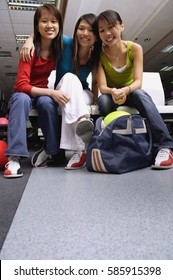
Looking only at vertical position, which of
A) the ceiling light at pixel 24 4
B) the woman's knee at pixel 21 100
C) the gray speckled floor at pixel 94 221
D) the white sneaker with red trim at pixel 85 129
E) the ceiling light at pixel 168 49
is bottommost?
the gray speckled floor at pixel 94 221

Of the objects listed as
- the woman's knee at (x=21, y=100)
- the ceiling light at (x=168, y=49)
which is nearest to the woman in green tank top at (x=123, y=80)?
the woman's knee at (x=21, y=100)

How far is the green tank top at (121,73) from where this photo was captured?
63.3 inches

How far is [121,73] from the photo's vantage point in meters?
1.65

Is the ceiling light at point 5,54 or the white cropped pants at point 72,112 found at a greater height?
the ceiling light at point 5,54

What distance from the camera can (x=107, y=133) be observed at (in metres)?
1.28

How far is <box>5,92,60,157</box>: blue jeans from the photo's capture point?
4.17 ft

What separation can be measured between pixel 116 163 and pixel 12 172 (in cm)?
54

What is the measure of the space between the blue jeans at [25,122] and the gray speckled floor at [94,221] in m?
0.31

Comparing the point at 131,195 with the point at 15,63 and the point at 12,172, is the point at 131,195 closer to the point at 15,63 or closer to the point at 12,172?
the point at 12,172

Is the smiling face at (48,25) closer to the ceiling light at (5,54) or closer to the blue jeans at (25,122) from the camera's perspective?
the blue jeans at (25,122)

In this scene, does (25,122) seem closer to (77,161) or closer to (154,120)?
(77,161)

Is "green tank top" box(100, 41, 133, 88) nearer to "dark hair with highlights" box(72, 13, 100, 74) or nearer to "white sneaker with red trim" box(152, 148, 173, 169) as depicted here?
"dark hair with highlights" box(72, 13, 100, 74)
